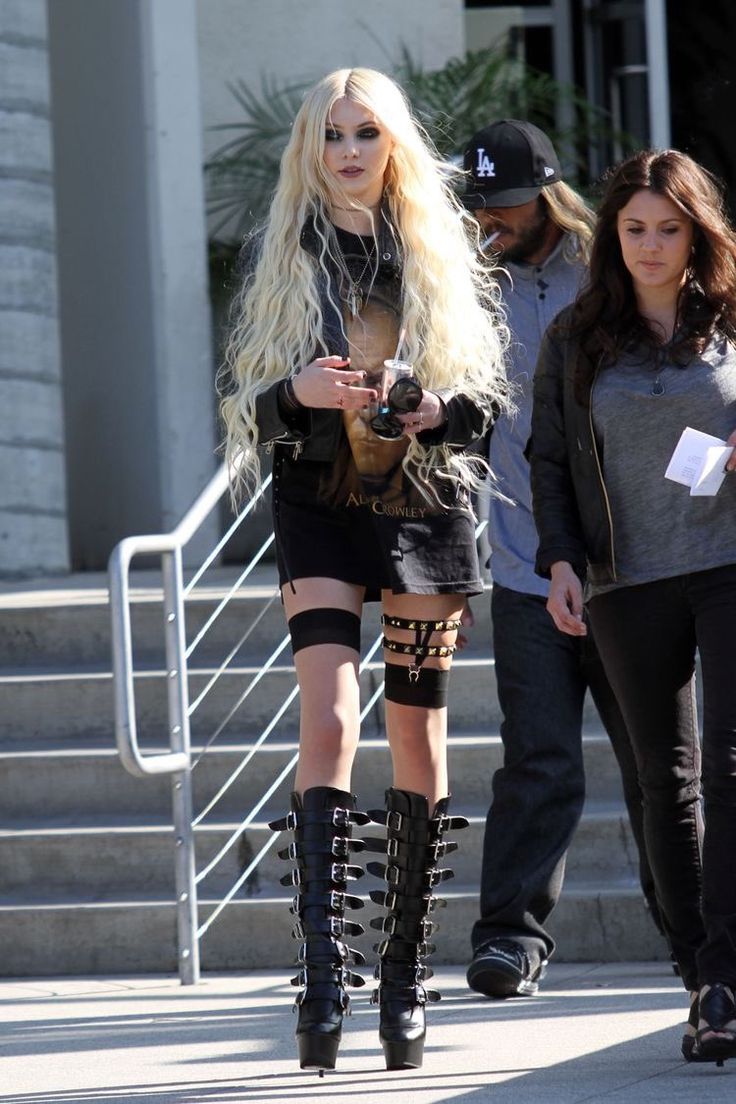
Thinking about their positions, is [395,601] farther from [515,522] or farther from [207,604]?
[207,604]

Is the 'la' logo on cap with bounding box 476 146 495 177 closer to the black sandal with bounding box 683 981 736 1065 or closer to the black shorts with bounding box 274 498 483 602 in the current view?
the black shorts with bounding box 274 498 483 602

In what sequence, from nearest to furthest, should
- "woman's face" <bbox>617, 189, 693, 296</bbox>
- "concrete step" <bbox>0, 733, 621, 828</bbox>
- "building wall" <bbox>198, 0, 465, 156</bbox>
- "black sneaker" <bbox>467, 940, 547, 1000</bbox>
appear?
1. "woman's face" <bbox>617, 189, 693, 296</bbox>
2. "black sneaker" <bbox>467, 940, 547, 1000</bbox>
3. "concrete step" <bbox>0, 733, 621, 828</bbox>
4. "building wall" <bbox>198, 0, 465, 156</bbox>

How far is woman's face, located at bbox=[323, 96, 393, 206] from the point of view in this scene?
3842 millimetres

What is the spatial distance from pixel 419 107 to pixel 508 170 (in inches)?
157

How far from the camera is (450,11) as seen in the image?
9297 mm

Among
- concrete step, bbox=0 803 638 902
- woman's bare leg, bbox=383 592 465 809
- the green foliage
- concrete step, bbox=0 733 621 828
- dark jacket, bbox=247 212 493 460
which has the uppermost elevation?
the green foliage

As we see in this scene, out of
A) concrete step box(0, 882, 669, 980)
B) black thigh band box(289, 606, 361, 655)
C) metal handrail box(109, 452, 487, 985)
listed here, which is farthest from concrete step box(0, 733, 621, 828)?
black thigh band box(289, 606, 361, 655)

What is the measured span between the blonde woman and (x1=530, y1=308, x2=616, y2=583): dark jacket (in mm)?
134

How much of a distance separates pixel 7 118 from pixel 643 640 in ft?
17.5

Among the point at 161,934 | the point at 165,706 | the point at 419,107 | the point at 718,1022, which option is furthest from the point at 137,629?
the point at 718,1022

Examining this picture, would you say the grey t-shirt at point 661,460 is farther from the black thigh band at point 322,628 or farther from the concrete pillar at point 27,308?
the concrete pillar at point 27,308

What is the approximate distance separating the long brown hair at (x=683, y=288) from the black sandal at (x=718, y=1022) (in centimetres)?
115

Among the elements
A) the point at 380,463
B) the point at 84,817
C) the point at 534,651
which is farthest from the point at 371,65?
the point at 380,463

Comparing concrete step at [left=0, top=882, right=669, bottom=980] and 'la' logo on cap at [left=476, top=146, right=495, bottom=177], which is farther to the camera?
concrete step at [left=0, top=882, right=669, bottom=980]
